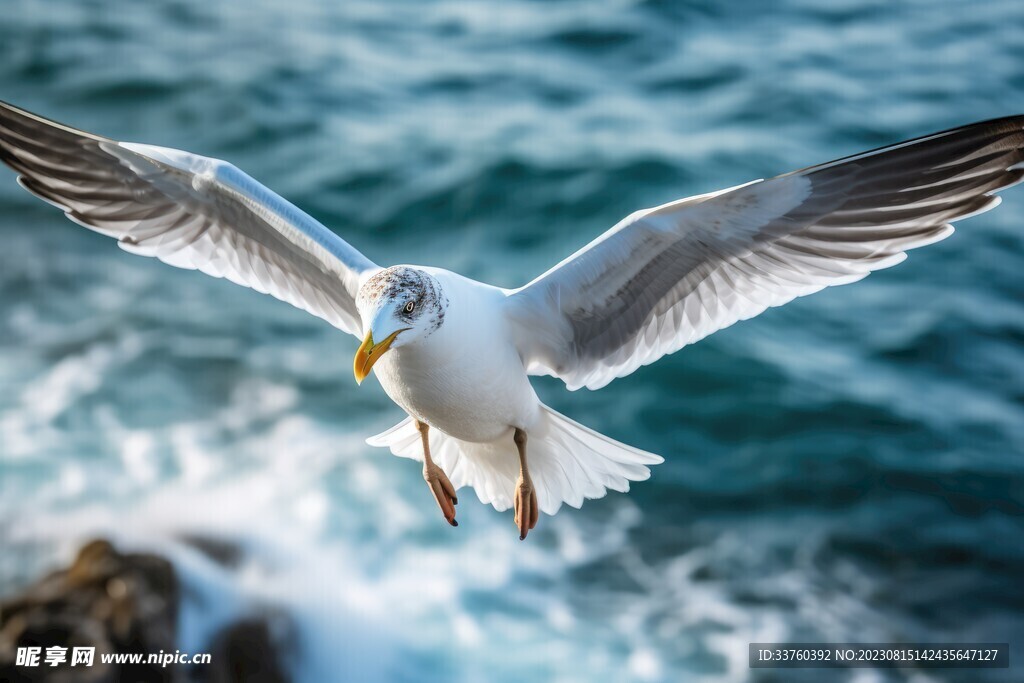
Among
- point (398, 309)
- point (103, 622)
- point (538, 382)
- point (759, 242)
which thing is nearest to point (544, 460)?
point (759, 242)

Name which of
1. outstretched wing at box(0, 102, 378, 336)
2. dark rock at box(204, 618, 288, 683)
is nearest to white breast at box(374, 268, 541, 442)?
outstretched wing at box(0, 102, 378, 336)

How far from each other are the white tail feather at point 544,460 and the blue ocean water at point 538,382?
1592 millimetres

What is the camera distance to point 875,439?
24.6 feet

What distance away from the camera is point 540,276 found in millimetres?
4453

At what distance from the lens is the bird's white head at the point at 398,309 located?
3771 millimetres

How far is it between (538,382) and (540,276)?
142 inches

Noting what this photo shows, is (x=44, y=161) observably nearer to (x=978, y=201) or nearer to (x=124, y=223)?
(x=124, y=223)

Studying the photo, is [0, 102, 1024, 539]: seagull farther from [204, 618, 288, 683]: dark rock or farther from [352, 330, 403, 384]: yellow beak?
[204, 618, 288, 683]: dark rock

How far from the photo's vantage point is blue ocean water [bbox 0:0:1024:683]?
687 centimetres

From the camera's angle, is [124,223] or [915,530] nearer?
[124,223]

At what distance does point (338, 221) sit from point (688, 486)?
3528 millimetres

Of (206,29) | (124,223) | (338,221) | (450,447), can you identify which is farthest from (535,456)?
(206,29)

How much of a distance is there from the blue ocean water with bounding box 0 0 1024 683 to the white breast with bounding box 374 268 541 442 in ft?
7.27

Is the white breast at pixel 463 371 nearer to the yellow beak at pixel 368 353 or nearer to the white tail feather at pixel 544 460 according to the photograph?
the yellow beak at pixel 368 353
